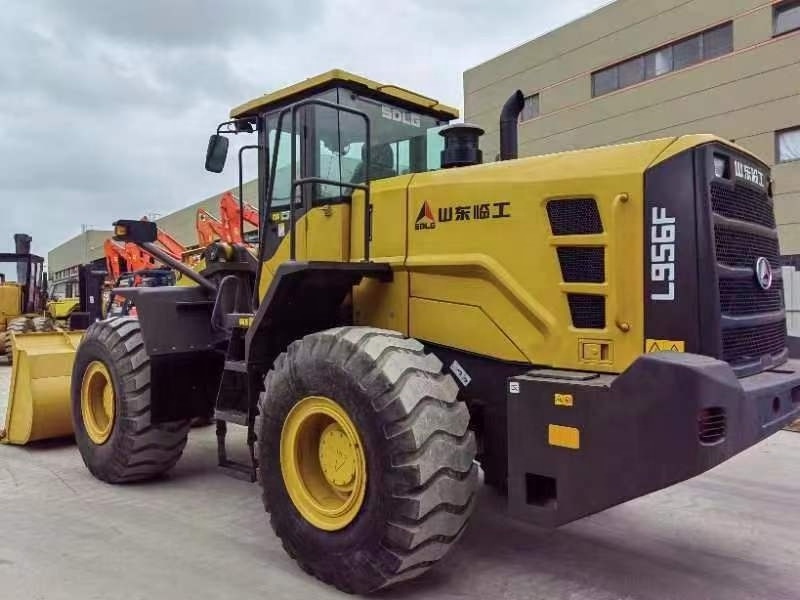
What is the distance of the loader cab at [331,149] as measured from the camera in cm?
478

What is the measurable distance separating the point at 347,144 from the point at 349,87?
1.43ft

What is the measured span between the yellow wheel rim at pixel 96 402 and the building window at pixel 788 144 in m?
21.1

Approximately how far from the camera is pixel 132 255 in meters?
13.8

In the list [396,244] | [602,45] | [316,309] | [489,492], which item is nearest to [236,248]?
[316,309]

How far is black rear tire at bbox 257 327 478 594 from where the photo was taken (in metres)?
3.47

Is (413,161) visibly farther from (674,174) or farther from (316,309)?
(674,174)

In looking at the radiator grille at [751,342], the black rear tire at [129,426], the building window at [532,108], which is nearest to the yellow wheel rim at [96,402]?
the black rear tire at [129,426]

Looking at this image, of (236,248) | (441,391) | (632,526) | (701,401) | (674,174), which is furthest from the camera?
(236,248)

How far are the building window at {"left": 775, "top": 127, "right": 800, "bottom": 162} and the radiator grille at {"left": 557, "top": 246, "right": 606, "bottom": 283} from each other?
21.0 metres

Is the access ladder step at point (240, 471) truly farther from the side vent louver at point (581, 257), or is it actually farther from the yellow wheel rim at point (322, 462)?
the side vent louver at point (581, 257)

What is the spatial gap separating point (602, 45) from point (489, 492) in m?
23.9

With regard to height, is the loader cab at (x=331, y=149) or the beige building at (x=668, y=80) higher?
the beige building at (x=668, y=80)

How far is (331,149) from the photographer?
491 cm

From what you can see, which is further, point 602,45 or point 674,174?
point 602,45
